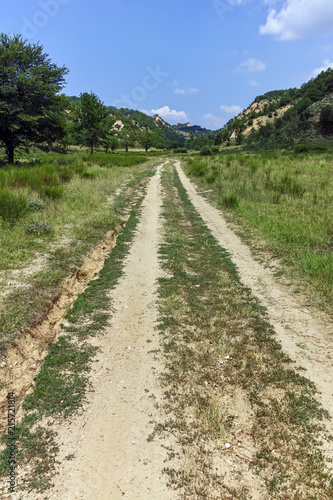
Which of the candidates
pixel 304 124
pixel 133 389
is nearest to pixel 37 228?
pixel 133 389

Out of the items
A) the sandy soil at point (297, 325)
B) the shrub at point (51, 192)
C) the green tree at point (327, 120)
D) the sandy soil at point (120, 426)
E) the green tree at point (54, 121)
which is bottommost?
the sandy soil at point (120, 426)

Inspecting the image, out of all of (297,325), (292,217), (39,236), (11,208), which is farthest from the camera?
(292,217)

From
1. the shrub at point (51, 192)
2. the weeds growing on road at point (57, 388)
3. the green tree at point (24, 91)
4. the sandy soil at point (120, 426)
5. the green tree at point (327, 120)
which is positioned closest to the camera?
the sandy soil at point (120, 426)

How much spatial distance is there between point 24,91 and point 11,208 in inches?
559

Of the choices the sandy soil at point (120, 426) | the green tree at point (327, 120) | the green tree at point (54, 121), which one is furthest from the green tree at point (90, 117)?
the green tree at point (327, 120)

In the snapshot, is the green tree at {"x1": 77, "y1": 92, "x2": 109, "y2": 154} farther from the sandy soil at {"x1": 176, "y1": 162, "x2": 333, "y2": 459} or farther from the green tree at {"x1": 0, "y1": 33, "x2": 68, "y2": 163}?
the sandy soil at {"x1": 176, "y1": 162, "x2": 333, "y2": 459}

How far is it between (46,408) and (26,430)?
0.27m

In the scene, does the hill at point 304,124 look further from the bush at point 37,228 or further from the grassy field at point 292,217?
the bush at point 37,228

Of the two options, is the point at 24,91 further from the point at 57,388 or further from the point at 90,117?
the point at 57,388

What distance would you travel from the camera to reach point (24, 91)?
1716 cm

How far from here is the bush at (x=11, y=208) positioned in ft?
23.6

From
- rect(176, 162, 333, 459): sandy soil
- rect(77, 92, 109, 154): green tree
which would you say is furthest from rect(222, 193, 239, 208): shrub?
rect(77, 92, 109, 154): green tree

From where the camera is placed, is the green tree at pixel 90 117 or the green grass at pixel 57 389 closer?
the green grass at pixel 57 389

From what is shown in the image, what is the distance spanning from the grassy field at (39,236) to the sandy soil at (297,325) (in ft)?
12.2
